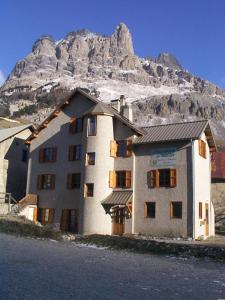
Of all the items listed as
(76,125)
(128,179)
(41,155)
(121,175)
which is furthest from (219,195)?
(41,155)

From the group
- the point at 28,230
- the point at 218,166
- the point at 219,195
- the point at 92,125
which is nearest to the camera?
the point at 28,230

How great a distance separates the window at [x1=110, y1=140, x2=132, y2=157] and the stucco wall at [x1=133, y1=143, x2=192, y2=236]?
123cm

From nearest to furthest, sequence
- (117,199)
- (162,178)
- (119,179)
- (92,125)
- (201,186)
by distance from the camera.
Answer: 1. (162,178)
2. (117,199)
3. (201,186)
4. (119,179)
5. (92,125)

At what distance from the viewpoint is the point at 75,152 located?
3975 cm

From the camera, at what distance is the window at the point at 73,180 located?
128ft

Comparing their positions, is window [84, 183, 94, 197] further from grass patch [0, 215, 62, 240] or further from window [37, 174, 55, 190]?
grass patch [0, 215, 62, 240]

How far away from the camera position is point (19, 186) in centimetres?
4869

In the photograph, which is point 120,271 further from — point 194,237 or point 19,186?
point 19,186

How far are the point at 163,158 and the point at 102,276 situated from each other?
21.2 m

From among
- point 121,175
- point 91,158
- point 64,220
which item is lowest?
point 64,220

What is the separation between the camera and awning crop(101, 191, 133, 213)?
35312 mm

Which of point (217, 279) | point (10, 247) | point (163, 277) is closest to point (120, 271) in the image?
point (163, 277)

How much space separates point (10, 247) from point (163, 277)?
993 centimetres

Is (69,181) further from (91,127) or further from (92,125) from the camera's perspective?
(92,125)
